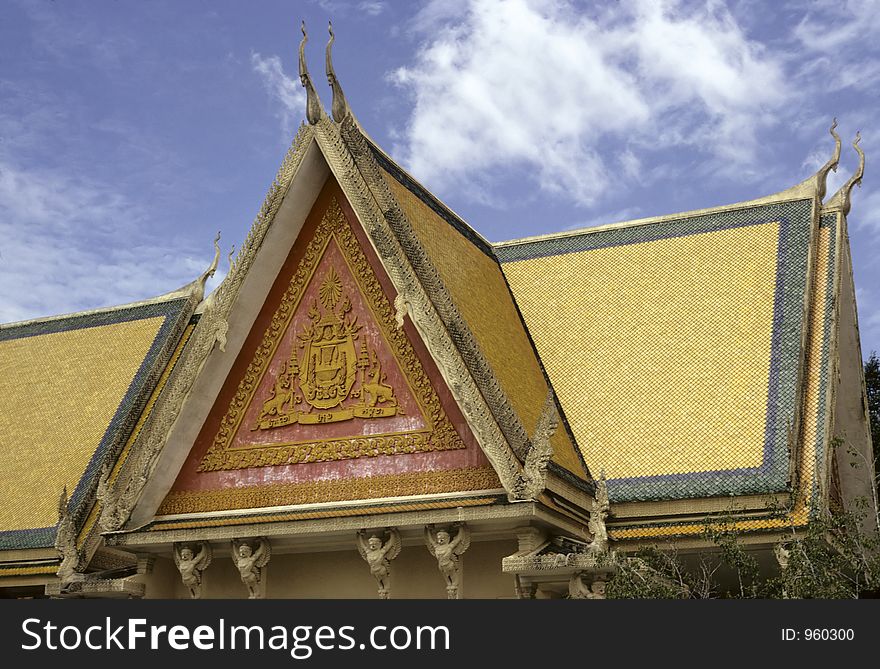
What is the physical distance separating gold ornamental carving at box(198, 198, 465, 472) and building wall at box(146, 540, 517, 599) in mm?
946

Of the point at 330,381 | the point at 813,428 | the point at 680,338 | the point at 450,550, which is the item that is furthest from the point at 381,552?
the point at 680,338

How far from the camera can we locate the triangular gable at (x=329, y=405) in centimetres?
966

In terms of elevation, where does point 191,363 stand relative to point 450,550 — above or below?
above

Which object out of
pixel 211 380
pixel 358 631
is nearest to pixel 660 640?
pixel 358 631

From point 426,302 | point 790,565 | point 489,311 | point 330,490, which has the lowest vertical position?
point 790,565

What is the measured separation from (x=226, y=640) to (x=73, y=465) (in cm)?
723

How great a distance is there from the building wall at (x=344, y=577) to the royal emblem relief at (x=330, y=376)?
49.0 inches

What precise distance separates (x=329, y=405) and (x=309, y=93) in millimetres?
2827

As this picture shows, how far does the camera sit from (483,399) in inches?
361

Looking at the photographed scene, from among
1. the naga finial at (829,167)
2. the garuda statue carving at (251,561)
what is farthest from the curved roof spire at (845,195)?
the garuda statue carving at (251,561)

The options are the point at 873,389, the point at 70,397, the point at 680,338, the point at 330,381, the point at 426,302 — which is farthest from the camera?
the point at 873,389

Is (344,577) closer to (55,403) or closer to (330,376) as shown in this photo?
(330,376)

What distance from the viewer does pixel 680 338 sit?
456 inches

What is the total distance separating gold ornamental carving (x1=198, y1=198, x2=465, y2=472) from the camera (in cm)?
983
